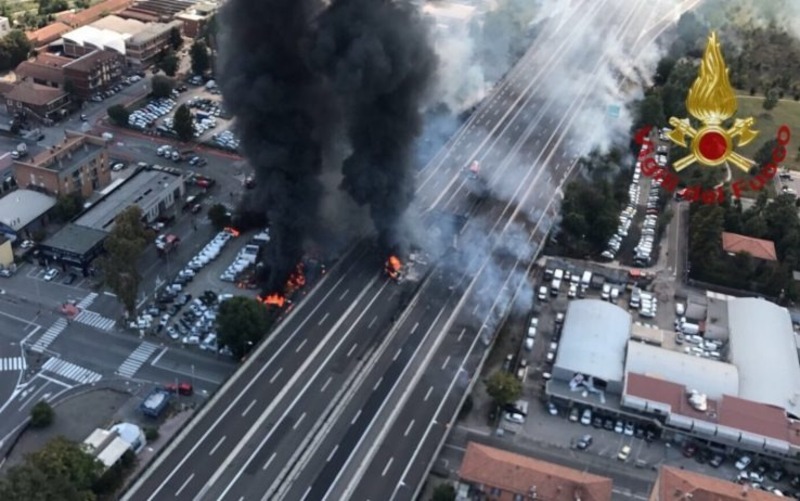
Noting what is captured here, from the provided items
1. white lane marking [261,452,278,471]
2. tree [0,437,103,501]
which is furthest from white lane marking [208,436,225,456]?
tree [0,437,103,501]

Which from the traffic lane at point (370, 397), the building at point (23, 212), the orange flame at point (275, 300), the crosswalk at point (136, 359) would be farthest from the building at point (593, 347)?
the building at point (23, 212)

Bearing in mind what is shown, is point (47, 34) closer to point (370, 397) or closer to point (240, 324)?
point (240, 324)

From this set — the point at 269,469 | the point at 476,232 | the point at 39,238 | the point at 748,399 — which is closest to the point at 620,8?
the point at 476,232

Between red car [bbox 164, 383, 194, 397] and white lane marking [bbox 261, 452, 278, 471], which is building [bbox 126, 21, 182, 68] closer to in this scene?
red car [bbox 164, 383, 194, 397]

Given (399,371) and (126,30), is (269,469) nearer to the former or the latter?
(399,371)

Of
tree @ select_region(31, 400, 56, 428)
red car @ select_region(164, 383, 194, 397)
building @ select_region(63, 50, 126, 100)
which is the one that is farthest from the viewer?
building @ select_region(63, 50, 126, 100)
